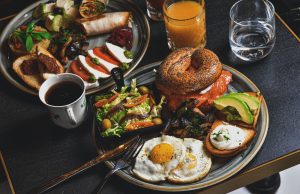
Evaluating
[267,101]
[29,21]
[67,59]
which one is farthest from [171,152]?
[29,21]

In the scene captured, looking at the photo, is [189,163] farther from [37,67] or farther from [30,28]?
[30,28]

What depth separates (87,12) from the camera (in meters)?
2.52

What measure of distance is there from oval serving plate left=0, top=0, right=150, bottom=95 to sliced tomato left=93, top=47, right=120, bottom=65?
77mm

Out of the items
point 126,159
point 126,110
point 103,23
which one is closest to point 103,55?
point 103,23

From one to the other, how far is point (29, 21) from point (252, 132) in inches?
55.5

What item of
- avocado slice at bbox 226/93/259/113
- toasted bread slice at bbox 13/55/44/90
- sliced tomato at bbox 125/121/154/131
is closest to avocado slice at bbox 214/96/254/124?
avocado slice at bbox 226/93/259/113

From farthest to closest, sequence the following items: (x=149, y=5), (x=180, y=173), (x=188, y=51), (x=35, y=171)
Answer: (x=149, y=5) → (x=188, y=51) → (x=35, y=171) → (x=180, y=173)

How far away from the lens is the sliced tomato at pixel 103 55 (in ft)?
7.63

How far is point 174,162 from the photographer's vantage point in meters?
1.81

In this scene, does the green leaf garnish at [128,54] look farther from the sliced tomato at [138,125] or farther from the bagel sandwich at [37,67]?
the sliced tomato at [138,125]

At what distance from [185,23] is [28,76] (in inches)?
31.1

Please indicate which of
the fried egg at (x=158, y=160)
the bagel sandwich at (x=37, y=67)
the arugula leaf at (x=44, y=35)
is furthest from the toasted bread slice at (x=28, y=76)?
the fried egg at (x=158, y=160)

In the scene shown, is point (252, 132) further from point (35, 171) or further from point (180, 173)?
point (35, 171)

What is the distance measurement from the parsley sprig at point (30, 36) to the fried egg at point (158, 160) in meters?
0.90
